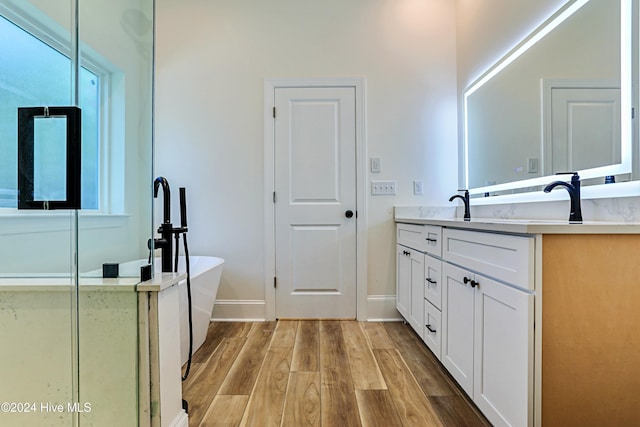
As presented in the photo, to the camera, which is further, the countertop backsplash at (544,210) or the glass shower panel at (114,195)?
the countertop backsplash at (544,210)

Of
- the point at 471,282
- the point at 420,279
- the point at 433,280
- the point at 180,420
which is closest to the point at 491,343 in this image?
the point at 471,282

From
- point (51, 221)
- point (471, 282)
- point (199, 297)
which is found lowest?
point (199, 297)

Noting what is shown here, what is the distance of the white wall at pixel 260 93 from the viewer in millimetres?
2678

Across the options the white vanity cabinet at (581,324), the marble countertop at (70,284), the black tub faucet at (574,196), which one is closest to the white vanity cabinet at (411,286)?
the black tub faucet at (574,196)

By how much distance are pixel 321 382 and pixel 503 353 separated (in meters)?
0.93

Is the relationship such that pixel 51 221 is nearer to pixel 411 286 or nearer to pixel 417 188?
pixel 411 286

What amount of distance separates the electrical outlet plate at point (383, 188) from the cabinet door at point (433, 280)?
864mm

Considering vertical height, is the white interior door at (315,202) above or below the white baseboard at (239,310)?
above

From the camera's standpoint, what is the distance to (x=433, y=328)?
71.5 inches

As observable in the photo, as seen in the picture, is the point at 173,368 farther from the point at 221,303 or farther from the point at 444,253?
the point at 221,303

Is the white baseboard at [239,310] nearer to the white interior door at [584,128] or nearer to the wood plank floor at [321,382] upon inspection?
the wood plank floor at [321,382]

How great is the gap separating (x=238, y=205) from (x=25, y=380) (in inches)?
70.8

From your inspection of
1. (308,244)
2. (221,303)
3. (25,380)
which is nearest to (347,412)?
(25,380)

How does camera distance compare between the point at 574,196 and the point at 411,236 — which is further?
the point at 411,236
